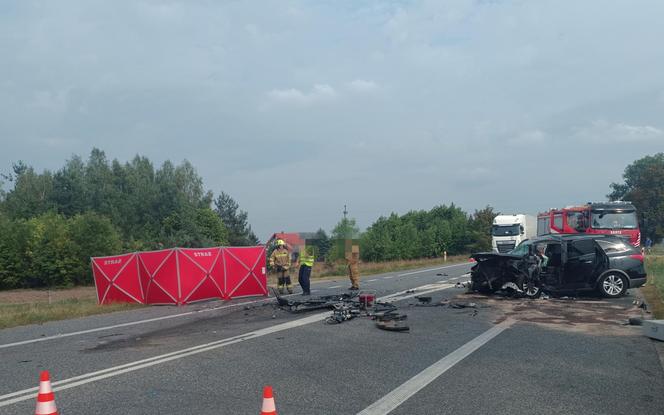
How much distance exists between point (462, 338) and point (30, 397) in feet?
20.1

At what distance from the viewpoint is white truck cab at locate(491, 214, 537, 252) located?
38781mm

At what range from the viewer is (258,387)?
6.36 m

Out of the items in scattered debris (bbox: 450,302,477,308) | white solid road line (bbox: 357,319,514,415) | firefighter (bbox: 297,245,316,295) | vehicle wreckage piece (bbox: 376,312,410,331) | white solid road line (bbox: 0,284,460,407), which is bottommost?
white solid road line (bbox: 357,319,514,415)

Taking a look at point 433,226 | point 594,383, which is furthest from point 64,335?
point 433,226

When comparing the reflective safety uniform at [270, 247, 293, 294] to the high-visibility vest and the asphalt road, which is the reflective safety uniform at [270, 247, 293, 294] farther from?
the asphalt road

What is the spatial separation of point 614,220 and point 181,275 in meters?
19.5

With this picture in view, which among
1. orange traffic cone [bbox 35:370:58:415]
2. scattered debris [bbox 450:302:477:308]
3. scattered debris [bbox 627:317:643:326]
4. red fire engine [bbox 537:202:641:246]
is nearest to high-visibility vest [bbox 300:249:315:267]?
scattered debris [bbox 450:302:477:308]

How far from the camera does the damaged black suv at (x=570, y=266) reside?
1484cm

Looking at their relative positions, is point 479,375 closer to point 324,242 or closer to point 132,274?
point 132,274

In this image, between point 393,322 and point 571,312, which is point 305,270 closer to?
point 393,322

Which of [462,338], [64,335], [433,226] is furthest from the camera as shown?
[433,226]

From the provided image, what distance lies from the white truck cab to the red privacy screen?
24.5 meters


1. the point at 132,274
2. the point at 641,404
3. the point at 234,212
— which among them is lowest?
the point at 641,404

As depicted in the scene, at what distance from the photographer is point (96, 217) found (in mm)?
44375
